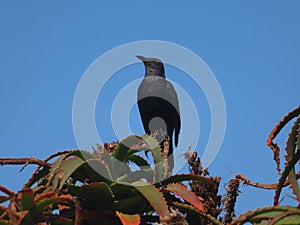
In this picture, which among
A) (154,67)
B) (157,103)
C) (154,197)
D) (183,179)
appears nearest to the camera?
(154,197)

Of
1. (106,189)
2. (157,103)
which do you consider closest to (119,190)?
(106,189)

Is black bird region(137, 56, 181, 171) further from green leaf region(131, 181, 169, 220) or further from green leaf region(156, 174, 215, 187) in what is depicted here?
green leaf region(131, 181, 169, 220)

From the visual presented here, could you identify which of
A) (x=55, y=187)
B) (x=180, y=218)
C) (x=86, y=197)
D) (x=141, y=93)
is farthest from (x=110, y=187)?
(x=141, y=93)

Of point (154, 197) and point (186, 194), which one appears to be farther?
point (186, 194)

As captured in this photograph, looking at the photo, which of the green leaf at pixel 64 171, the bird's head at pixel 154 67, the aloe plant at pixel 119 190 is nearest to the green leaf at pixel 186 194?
the aloe plant at pixel 119 190

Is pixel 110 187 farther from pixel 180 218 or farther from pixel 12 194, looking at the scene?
pixel 180 218

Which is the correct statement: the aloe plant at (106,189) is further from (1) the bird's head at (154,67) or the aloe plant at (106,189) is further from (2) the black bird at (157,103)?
(1) the bird's head at (154,67)

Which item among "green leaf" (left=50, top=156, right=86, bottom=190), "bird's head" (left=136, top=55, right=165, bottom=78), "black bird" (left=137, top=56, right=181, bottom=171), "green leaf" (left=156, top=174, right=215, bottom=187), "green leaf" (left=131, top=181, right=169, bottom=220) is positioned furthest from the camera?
"bird's head" (left=136, top=55, right=165, bottom=78)

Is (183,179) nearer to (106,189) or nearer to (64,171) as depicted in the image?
(106,189)

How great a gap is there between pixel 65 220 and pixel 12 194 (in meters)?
0.26

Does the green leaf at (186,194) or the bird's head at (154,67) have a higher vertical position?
the bird's head at (154,67)

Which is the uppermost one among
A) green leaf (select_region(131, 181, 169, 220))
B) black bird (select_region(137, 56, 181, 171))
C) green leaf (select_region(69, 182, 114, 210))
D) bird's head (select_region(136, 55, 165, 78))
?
bird's head (select_region(136, 55, 165, 78))

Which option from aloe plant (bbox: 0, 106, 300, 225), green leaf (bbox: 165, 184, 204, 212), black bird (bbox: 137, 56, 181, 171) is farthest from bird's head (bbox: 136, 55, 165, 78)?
green leaf (bbox: 165, 184, 204, 212)

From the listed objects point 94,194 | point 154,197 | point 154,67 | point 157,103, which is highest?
point 154,67
